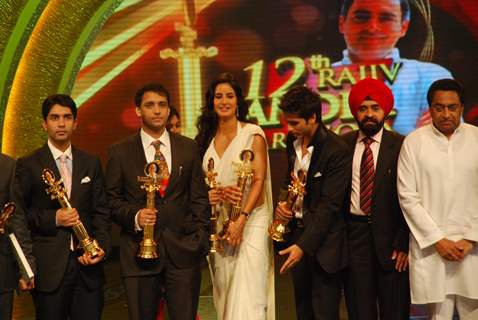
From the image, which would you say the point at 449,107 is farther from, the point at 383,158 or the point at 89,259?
the point at 89,259

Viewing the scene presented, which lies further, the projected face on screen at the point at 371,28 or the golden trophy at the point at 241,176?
the projected face on screen at the point at 371,28

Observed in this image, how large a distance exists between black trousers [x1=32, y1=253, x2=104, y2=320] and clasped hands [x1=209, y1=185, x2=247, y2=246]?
0.83 meters

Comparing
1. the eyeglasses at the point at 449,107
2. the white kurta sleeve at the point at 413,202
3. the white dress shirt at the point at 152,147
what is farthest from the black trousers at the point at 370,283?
the white dress shirt at the point at 152,147

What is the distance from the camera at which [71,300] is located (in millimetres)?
4227

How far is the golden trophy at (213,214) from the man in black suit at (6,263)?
1.17m

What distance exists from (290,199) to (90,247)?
3.69ft

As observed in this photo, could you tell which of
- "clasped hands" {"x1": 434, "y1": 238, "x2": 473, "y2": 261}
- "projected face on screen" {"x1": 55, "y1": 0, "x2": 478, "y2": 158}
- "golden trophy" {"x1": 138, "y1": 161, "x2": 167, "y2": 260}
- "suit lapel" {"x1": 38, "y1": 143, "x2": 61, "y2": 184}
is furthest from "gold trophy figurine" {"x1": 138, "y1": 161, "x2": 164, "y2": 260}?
"projected face on screen" {"x1": 55, "y1": 0, "x2": 478, "y2": 158}

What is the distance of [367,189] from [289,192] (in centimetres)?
45

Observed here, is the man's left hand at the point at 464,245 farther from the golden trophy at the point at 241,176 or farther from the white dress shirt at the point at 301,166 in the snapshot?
the golden trophy at the point at 241,176

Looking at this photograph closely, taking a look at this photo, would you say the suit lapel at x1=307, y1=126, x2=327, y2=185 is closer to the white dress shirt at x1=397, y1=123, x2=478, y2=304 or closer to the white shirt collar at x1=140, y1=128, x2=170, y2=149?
the white dress shirt at x1=397, y1=123, x2=478, y2=304

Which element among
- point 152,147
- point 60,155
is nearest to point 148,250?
point 152,147

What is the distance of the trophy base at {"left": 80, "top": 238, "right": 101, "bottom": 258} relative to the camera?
411cm

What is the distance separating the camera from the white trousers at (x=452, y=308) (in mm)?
4270

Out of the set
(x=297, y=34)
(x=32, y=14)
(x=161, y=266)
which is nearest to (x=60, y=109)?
(x=161, y=266)
